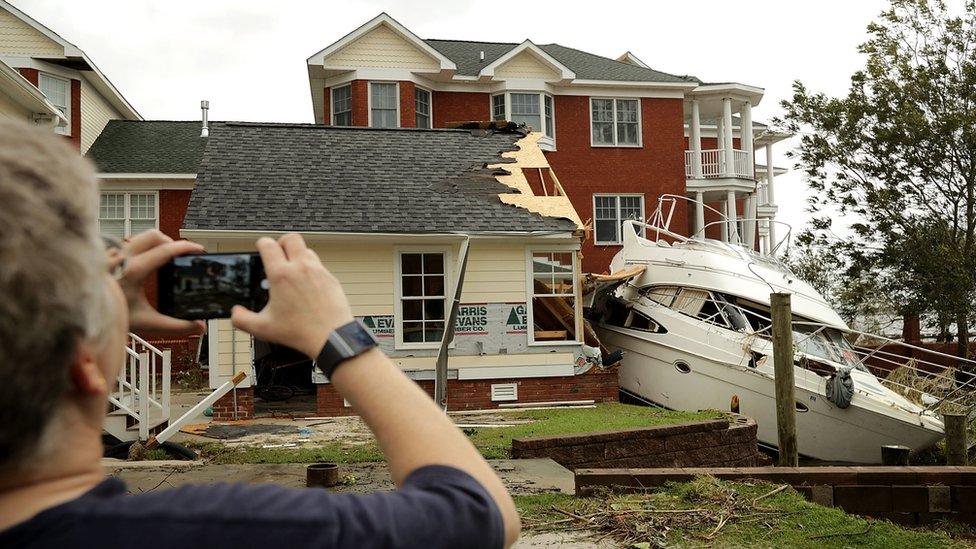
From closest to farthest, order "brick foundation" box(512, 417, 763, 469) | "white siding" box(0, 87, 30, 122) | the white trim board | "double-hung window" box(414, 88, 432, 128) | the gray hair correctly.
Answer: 1. the gray hair
2. "brick foundation" box(512, 417, 763, 469)
3. "white siding" box(0, 87, 30, 122)
4. the white trim board
5. "double-hung window" box(414, 88, 432, 128)

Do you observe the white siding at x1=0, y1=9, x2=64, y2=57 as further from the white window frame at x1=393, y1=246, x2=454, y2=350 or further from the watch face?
the watch face

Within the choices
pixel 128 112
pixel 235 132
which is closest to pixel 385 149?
pixel 235 132

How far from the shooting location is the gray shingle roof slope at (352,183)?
48.9 feet

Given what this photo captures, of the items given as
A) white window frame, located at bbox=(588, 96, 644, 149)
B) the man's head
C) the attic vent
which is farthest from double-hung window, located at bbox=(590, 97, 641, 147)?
the man's head

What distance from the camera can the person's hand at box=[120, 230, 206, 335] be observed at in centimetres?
151

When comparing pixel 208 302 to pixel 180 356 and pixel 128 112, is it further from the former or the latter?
pixel 128 112

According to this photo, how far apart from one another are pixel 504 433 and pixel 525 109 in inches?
661

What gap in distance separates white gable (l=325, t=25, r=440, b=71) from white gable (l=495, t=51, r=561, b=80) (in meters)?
2.13

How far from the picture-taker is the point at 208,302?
1.57 metres

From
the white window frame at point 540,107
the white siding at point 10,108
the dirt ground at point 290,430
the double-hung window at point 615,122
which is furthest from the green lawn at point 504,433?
the double-hung window at point 615,122

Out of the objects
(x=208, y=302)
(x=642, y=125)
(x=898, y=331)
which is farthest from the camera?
(x=642, y=125)

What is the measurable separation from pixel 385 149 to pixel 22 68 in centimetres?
1182

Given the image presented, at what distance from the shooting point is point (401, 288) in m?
15.3

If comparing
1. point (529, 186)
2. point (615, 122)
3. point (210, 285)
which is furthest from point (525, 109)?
point (210, 285)
